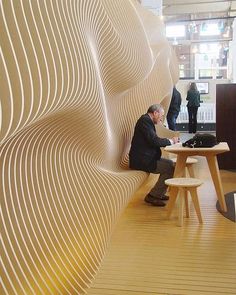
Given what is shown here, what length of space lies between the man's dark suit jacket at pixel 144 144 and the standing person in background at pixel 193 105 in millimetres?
7786

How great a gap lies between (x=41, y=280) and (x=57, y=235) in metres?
0.34

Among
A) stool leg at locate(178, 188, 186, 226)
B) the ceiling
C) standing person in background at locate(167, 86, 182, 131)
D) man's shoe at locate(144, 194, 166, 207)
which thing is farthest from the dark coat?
stool leg at locate(178, 188, 186, 226)

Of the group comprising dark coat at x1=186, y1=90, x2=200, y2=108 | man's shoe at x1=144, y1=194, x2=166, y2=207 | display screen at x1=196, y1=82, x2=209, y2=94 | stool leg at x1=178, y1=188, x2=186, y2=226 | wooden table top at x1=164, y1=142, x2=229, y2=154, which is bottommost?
man's shoe at x1=144, y1=194, x2=166, y2=207

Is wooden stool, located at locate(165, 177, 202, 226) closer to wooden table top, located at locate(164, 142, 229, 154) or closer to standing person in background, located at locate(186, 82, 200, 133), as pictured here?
wooden table top, located at locate(164, 142, 229, 154)

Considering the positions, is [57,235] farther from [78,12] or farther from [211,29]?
[211,29]

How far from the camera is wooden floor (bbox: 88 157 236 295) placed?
318cm

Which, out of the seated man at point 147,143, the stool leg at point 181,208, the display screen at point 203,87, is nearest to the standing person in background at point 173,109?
the seated man at point 147,143

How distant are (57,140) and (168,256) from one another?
165 cm

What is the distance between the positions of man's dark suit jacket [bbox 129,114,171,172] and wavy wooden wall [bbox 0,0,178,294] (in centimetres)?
108

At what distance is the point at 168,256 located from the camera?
379 centimetres

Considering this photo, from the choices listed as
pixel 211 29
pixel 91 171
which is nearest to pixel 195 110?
pixel 211 29

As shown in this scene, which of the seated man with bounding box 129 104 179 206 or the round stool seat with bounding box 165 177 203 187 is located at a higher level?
the seated man with bounding box 129 104 179 206

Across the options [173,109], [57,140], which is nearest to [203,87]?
[173,109]

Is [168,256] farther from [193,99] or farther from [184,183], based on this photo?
[193,99]
